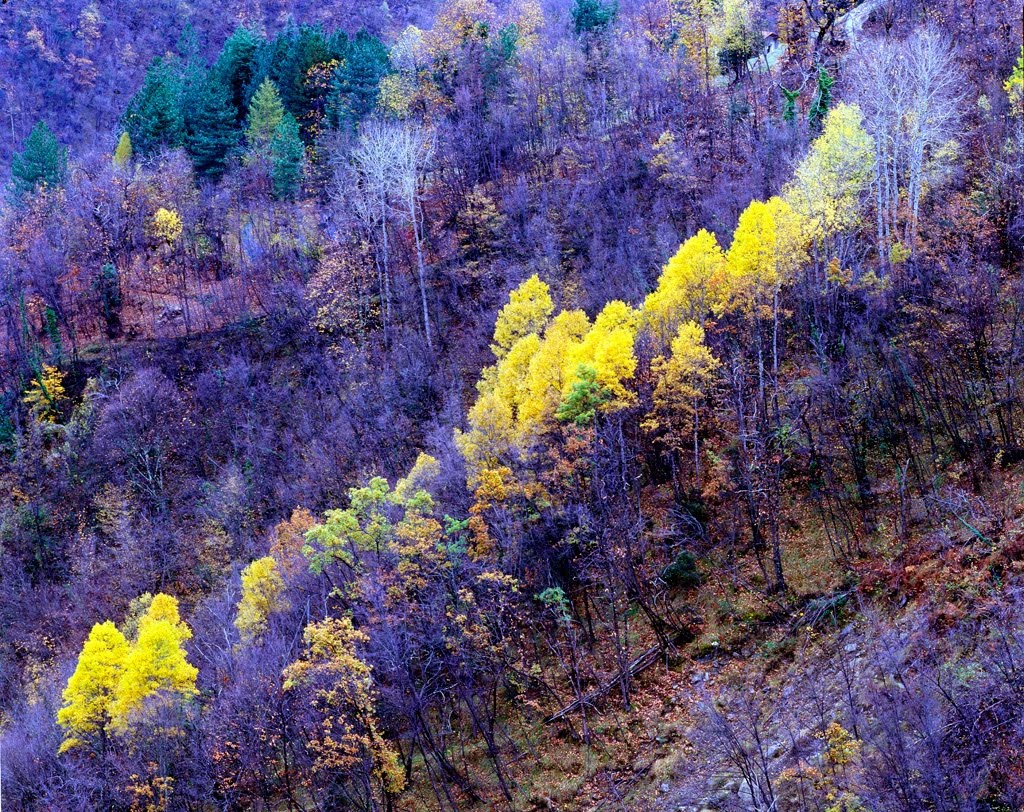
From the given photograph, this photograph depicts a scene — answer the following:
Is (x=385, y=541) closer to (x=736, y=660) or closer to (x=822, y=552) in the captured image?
(x=736, y=660)

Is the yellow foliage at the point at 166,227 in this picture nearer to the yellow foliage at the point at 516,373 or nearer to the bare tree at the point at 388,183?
the bare tree at the point at 388,183

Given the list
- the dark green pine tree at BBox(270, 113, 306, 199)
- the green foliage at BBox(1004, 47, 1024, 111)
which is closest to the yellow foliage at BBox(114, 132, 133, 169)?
the dark green pine tree at BBox(270, 113, 306, 199)

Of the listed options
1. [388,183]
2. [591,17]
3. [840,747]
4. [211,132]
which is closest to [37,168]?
[211,132]

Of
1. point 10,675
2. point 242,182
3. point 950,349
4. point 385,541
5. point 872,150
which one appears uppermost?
point 242,182

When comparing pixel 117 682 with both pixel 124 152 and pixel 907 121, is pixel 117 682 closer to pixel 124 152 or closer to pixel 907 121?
pixel 907 121

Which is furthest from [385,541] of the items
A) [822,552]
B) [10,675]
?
[10,675]

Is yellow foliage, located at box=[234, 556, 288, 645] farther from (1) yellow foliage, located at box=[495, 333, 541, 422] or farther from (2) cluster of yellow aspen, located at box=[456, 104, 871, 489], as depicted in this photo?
(1) yellow foliage, located at box=[495, 333, 541, 422]
